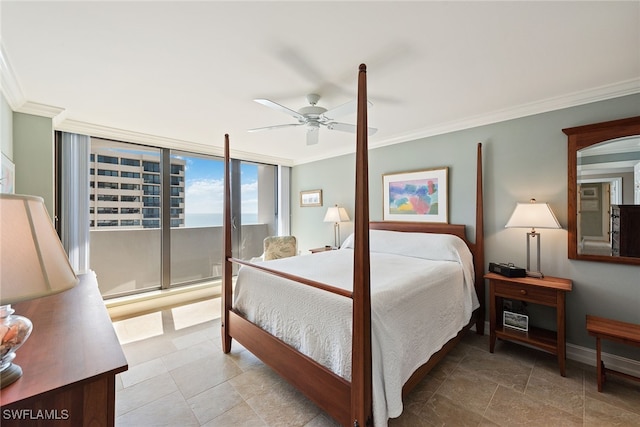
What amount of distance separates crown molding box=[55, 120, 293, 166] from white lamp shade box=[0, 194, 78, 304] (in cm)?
323

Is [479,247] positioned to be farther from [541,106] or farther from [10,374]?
[10,374]

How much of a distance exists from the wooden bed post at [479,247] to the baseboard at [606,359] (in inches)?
28.0

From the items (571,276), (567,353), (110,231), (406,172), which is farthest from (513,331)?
(110,231)

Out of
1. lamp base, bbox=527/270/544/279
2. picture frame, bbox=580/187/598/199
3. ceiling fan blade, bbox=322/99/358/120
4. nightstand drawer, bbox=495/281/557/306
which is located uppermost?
ceiling fan blade, bbox=322/99/358/120

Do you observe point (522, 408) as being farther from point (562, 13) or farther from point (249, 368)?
point (562, 13)

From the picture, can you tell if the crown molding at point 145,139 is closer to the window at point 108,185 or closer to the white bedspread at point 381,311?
the window at point 108,185

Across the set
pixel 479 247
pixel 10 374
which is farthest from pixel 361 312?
pixel 479 247

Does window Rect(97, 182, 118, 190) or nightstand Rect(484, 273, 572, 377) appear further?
window Rect(97, 182, 118, 190)

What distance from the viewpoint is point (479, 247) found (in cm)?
291

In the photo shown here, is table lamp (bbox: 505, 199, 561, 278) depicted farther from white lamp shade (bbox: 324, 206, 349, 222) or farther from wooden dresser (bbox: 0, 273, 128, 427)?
wooden dresser (bbox: 0, 273, 128, 427)

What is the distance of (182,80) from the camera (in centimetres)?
213

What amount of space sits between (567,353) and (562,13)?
9.01 feet

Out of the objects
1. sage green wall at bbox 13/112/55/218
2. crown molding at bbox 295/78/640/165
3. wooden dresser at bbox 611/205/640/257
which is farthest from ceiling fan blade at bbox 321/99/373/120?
sage green wall at bbox 13/112/55/218

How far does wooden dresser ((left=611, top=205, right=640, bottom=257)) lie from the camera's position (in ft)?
7.16
